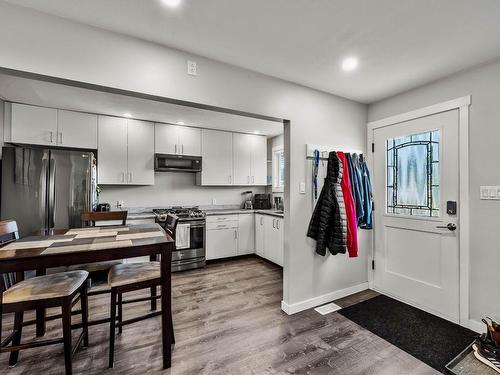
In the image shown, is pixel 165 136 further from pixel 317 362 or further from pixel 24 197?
pixel 317 362

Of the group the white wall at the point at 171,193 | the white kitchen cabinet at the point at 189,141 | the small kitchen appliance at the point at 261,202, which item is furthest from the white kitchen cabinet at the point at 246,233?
the white kitchen cabinet at the point at 189,141

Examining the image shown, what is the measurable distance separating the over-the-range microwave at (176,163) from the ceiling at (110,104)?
0.57 metres

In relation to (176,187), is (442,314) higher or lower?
lower

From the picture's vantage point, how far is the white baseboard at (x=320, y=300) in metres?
2.50

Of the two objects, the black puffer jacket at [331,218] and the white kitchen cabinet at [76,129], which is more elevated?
the white kitchen cabinet at [76,129]

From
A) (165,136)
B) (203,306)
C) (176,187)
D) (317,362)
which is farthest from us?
(176,187)

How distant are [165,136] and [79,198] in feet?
5.24

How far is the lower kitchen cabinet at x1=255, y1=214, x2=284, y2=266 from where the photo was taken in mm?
3803

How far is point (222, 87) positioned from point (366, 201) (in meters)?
2.03

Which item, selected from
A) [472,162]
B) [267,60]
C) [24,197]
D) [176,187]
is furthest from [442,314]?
[24,197]

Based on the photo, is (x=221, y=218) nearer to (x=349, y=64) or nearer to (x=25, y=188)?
(x=25, y=188)

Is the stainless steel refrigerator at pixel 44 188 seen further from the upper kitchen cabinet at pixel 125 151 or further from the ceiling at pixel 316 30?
the ceiling at pixel 316 30

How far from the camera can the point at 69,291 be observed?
1.54 meters

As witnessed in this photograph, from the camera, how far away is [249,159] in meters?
4.79
